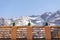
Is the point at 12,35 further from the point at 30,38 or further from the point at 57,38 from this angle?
the point at 57,38

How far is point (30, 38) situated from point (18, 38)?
34.1 inches

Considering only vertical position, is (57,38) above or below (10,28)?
below

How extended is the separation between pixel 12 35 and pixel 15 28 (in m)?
0.55

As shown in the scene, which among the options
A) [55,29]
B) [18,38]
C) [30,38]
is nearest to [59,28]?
[55,29]

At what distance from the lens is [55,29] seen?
12.2m

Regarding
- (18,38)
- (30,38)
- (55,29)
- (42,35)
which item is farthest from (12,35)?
(55,29)

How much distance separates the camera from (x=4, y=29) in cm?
1233

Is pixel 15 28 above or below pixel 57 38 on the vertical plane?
above

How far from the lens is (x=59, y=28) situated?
480 inches

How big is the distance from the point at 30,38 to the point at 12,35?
4.33 feet

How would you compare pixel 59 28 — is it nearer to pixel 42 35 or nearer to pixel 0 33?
pixel 42 35

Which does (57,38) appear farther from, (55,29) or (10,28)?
(10,28)

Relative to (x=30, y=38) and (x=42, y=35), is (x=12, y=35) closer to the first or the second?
(x=30, y=38)

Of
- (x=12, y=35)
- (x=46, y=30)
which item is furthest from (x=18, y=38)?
(x=46, y=30)
